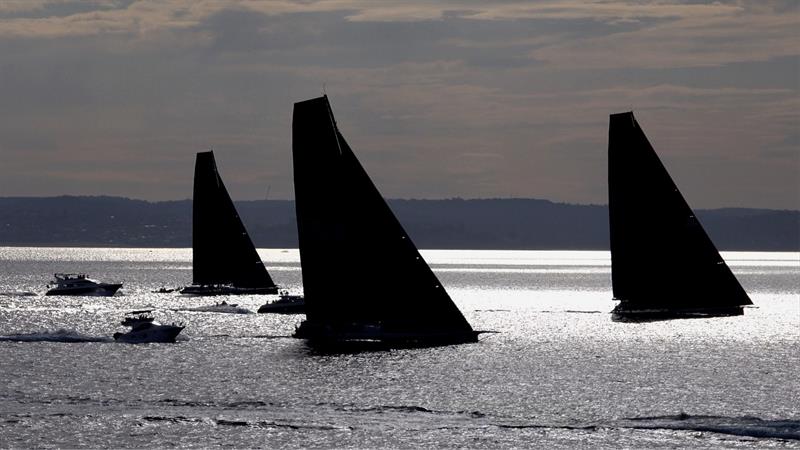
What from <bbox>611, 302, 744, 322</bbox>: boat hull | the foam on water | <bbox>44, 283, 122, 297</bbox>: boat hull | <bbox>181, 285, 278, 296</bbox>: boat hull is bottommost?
<bbox>44, 283, 122, 297</bbox>: boat hull

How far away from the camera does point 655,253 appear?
4653 inches

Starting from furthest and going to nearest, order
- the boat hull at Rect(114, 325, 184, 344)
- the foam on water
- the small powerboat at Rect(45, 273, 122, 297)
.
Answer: the small powerboat at Rect(45, 273, 122, 297) → the foam on water → the boat hull at Rect(114, 325, 184, 344)

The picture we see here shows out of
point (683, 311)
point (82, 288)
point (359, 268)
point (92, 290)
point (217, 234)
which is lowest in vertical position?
point (92, 290)

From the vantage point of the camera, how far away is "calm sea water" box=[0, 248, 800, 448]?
6262cm

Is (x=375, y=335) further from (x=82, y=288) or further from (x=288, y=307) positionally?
(x=82, y=288)

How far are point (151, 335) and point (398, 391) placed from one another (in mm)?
37453

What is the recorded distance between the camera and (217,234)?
499 feet

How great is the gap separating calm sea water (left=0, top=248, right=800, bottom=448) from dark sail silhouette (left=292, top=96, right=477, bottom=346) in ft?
5.06

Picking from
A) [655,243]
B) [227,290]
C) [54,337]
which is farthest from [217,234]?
[655,243]

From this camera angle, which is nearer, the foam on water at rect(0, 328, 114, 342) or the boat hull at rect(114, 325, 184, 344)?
the boat hull at rect(114, 325, 184, 344)

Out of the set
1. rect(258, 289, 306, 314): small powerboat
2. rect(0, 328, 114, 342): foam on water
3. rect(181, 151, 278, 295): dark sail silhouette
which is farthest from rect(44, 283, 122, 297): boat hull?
rect(0, 328, 114, 342): foam on water

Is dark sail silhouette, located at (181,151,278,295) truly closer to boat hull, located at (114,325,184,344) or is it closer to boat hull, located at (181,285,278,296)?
boat hull, located at (181,285,278,296)

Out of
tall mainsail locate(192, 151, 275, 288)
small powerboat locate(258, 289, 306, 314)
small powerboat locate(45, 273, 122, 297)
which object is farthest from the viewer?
small powerboat locate(45, 273, 122, 297)

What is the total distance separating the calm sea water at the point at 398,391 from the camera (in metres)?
62.6
